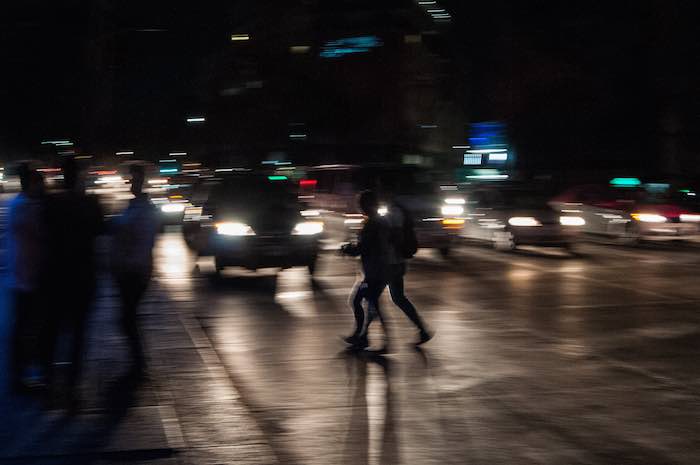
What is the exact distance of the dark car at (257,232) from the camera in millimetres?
17359

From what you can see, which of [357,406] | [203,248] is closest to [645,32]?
[203,248]

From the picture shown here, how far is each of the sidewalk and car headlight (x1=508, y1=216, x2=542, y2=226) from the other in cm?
1293

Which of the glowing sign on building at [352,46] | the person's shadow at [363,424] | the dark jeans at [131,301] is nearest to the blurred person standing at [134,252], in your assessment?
the dark jeans at [131,301]

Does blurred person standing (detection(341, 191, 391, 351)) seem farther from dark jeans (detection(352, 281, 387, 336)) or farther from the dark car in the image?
the dark car

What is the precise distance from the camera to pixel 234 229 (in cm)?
1755

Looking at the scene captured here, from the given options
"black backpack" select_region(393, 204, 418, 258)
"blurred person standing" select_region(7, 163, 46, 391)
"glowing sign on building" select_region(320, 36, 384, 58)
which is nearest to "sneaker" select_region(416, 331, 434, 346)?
"black backpack" select_region(393, 204, 418, 258)

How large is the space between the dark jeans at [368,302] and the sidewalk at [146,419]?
5.35 ft

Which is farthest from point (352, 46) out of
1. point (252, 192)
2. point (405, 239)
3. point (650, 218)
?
point (405, 239)

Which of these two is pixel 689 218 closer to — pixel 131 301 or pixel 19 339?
pixel 131 301

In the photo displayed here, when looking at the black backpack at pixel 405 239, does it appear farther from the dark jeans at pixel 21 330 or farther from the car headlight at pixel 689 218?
the car headlight at pixel 689 218

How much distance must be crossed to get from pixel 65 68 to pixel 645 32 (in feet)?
86.3

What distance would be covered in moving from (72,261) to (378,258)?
11.2 feet

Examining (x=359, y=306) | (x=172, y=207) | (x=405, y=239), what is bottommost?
(x=172, y=207)

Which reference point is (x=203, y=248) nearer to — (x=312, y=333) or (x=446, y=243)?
(x=446, y=243)
